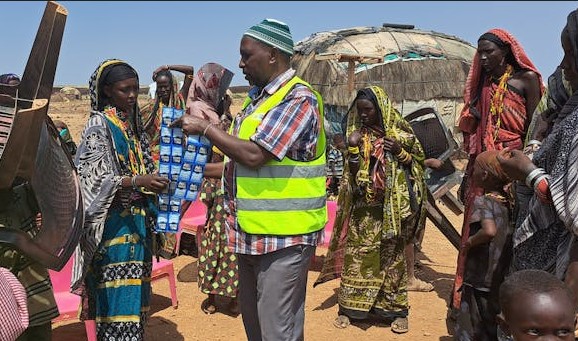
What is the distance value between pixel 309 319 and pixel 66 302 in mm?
2104

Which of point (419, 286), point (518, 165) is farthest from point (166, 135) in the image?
point (419, 286)

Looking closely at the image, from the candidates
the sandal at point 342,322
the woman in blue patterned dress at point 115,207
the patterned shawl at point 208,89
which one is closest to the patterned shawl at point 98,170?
the woman in blue patterned dress at point 115,207

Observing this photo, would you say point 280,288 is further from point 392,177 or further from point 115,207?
point 392,177

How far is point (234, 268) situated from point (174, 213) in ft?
7.00

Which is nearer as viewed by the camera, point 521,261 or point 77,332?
point 521,261

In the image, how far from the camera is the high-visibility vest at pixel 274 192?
2.82m

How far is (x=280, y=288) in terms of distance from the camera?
292 cm

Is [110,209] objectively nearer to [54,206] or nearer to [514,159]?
[54,206]

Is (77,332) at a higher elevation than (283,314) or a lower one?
lower

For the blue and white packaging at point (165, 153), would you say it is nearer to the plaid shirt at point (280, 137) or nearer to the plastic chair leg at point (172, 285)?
the plaid shirt at point (280, 137)

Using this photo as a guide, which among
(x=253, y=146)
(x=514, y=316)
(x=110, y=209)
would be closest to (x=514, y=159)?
(x=514, y=316)

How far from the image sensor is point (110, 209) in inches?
140

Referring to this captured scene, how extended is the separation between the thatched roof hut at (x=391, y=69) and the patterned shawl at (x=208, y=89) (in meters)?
10.3

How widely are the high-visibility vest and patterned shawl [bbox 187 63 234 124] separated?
276cm
